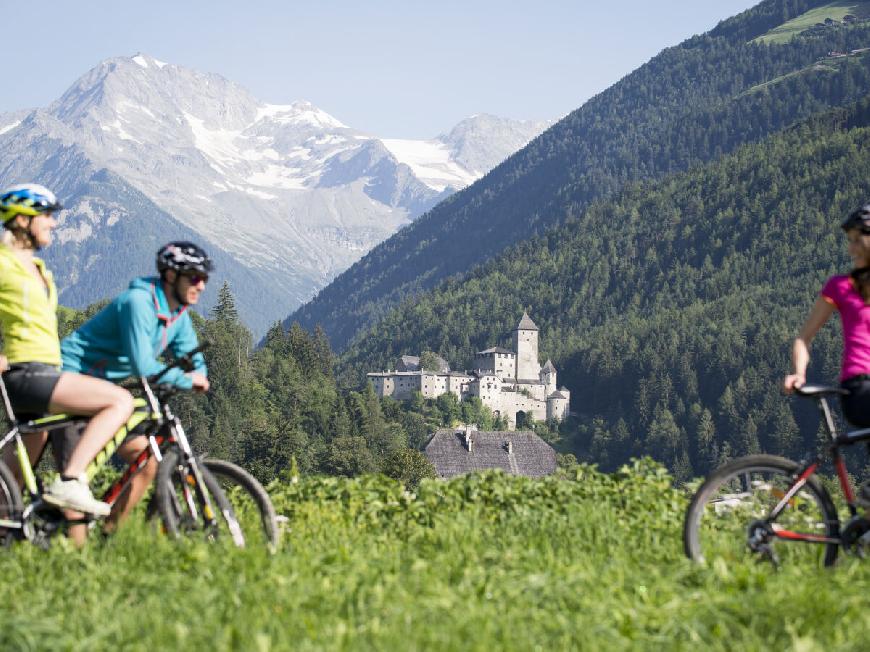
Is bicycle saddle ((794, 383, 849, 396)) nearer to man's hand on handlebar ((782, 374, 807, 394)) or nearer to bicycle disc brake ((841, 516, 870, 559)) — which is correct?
man's hand on handlebar ((782, 374, 807, 394))

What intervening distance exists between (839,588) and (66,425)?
18.6 feet

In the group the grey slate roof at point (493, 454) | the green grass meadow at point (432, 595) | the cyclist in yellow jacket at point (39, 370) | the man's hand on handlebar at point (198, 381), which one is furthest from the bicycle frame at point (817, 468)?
the grey slate roof at point (493, 454)

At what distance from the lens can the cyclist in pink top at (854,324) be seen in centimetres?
754

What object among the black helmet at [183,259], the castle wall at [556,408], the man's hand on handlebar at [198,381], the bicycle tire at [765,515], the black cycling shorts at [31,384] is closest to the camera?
the bicycle tire at [765,515]

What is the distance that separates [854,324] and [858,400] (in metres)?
0.60

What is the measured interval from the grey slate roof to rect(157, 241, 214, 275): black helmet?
115351 mm

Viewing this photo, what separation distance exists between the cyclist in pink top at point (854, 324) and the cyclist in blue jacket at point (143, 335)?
459cm

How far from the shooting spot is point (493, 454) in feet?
414

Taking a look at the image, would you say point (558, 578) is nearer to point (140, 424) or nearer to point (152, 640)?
point (152, 640)

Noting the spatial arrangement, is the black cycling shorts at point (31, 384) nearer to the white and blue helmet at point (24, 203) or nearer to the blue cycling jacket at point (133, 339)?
the blue cycling jacket at point (133, 339)

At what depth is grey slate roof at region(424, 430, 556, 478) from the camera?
124250mm

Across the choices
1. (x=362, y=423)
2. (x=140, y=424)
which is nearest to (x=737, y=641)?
(x=140, y=424)

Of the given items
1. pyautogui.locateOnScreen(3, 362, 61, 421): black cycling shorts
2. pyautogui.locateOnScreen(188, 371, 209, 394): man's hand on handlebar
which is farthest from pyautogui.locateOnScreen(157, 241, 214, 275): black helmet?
pyautogui.locateOnScreen(3, 362, 61, 421): black cycling shorts

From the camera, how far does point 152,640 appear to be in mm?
5559
